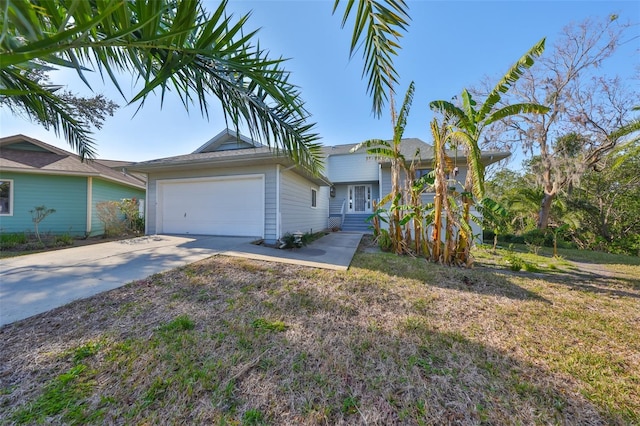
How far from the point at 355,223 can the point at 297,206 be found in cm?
654

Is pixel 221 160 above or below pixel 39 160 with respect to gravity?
below

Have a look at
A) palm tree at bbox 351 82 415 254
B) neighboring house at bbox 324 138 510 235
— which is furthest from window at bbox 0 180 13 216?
neighboring house at bbox 324 138 510 235

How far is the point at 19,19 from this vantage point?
0.80m

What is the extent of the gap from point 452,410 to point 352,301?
1884 millimetres

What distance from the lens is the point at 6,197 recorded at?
9375mm

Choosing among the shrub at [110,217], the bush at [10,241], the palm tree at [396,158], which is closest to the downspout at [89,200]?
A: the shrub at [110,217]

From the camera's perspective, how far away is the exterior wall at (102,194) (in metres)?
10.5

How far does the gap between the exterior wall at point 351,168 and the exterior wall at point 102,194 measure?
38.9ft

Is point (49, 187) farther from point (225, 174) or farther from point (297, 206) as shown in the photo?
point (297, 206)

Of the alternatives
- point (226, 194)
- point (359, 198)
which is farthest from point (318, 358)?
point (359, 198)

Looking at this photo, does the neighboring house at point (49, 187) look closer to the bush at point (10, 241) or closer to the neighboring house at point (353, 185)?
the bush at point (10, 241)

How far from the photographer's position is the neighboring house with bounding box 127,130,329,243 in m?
7.80

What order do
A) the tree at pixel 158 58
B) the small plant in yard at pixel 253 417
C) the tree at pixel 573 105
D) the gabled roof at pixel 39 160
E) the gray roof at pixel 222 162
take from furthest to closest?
the tree at pixel 573 105 < the gabled roof at pixel 39 160 < the gray roof at pixel 222 162 < the small plant in yard at pixel 253 417 < the tree at pixel 158 58

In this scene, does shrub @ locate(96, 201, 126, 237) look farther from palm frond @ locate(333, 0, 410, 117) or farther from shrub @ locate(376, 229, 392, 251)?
palm frond @ locate(333, 0, 410, 117)
